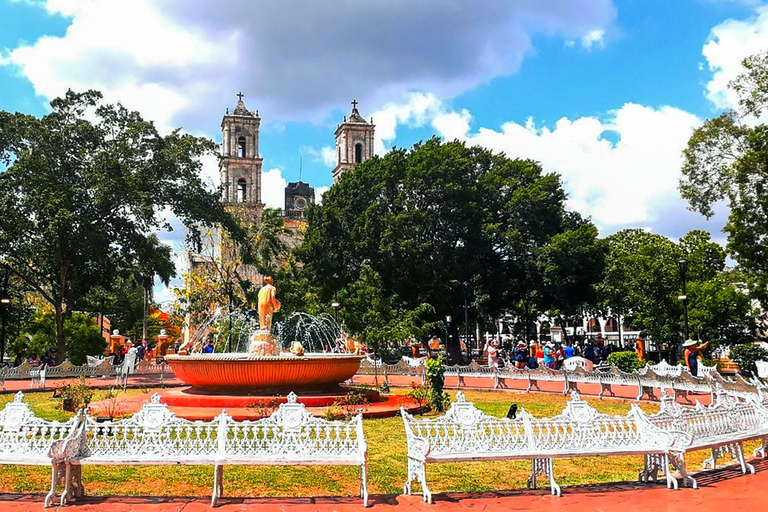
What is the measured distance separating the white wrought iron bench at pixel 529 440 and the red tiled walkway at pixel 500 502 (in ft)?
0.83

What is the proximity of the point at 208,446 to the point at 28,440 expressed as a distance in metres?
1.79

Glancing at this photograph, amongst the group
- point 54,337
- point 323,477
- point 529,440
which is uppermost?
point 54,337

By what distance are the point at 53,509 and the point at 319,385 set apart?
8.01m

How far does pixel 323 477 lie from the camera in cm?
750

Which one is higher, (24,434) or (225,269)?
(225,269)

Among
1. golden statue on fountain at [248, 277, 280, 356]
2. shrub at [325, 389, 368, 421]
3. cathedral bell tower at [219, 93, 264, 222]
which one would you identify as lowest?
shrub at [325, 389, 368, 421]

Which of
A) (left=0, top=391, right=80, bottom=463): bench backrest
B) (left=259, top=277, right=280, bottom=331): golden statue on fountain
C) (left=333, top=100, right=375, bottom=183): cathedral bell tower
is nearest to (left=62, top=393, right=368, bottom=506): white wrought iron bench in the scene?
→ (left=0, top=391, right=80, bottom=463): bench backrest

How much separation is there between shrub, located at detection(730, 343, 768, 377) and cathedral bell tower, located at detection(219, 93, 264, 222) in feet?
156

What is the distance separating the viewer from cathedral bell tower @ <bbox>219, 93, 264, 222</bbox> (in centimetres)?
6278

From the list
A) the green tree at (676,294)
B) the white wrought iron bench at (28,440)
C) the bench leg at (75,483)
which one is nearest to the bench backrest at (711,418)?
the bench leg at (75,483)

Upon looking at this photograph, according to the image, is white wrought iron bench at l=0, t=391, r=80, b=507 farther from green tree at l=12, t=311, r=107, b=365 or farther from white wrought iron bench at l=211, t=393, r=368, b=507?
green tree at l=12, t=311, r=107, b=365

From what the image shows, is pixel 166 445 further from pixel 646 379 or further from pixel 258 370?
pixel 646 379

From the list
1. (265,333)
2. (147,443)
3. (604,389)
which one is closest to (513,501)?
(147,443)

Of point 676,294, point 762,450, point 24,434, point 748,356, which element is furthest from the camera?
point 676,294
